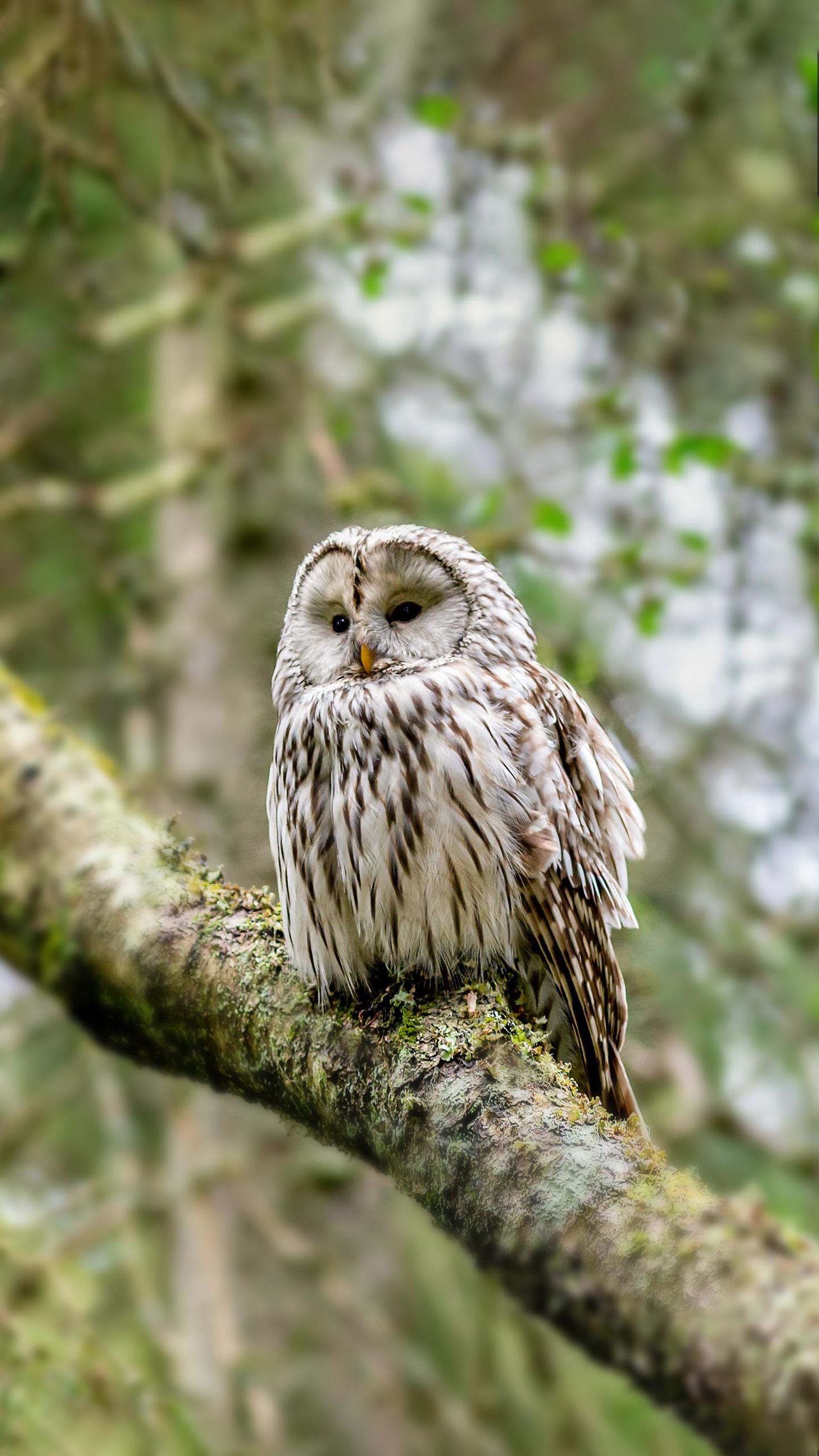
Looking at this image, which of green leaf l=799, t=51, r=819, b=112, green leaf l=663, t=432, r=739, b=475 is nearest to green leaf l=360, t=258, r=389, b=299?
green leaf l=663, t=432, r=739, b=475

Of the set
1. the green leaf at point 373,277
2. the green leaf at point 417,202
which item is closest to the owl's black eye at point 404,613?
the green leaf at point 373,277

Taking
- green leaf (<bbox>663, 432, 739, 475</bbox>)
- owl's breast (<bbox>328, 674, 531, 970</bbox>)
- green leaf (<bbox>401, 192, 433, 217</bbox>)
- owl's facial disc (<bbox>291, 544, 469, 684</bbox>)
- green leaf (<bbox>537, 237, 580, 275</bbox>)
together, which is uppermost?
green leaf (<bbox>537, 237, 580, 275</bbox>)

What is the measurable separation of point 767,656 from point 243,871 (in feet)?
8.04

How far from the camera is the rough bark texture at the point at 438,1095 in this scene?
3.63ft

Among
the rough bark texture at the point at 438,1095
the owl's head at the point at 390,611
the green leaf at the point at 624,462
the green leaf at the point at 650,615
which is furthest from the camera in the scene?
the green leaf at the point at 624,462

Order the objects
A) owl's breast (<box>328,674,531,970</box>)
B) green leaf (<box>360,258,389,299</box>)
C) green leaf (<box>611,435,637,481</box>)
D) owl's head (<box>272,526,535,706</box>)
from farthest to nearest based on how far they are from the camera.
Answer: green leaf (<box>360,258,389,299</box>) → green leaf (<box>611,435,637,481</box>) → owl's head (<box>272,526,535,706</box>) → owl's breast (<box>328,674,531,970</box>)

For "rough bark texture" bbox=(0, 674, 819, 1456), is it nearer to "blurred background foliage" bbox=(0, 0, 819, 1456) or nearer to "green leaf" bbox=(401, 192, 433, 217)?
"blurred background foliage" bbox=(0, 0, 819, 1456)

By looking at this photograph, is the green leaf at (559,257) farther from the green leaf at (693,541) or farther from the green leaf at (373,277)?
the green leaf at (693,541)

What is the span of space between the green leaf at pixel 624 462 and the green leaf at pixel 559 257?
0.75m

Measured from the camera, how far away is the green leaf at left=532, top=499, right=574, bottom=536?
4.07 metres

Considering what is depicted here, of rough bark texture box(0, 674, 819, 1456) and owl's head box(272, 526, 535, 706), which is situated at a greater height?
owl's head box(272, 526, 535, 706)

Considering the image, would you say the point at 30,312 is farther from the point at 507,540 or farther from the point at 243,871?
the point at 243,871

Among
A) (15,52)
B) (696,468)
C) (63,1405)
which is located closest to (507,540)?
(696,468)

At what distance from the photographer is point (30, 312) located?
4426 millimetres
